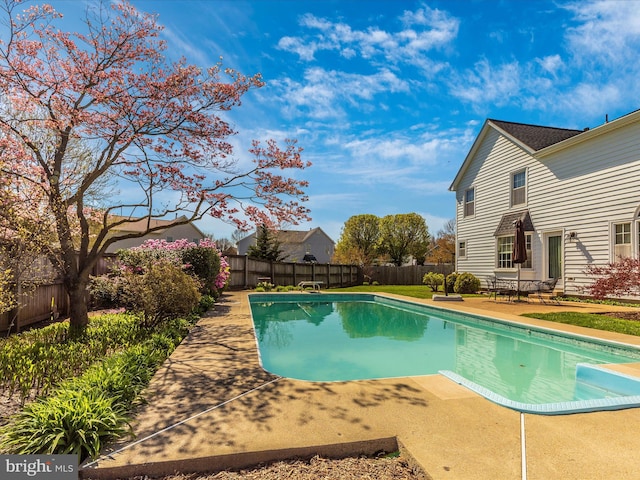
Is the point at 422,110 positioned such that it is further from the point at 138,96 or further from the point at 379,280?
the point at 379,280

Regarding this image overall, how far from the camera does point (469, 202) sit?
60.2 feet

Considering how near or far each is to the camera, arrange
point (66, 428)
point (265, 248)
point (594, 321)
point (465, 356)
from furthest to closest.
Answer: point (265, 248) → point (594, 321) → point (465, 356) → point (66, 428)

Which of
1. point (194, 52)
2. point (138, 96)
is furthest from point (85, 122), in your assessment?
point (194, 52)

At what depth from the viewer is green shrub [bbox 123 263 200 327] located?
7195mm

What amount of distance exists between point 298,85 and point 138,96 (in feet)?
16.4

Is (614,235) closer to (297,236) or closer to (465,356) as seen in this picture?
(465,356)

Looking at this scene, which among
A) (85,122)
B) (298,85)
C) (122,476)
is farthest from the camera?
(298,85)

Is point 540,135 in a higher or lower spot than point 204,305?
higher

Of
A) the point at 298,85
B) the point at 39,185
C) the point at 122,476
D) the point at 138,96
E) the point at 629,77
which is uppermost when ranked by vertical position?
the point at 629,77

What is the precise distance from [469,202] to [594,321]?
A: 1108 centimetres

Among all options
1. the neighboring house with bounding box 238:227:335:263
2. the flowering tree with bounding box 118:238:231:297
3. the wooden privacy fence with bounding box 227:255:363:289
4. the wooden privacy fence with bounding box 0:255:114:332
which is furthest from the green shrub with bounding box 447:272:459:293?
the neighboring house with bounding box 238:227:335:263

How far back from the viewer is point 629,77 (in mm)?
11320

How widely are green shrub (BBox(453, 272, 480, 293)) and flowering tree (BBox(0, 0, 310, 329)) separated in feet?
36.8

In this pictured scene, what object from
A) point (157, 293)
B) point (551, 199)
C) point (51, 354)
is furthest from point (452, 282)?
point (51, 354)
